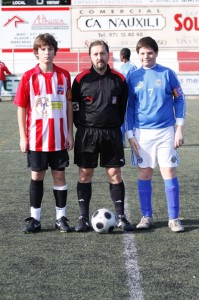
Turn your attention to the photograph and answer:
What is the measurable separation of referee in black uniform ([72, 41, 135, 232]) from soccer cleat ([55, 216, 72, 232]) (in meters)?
0.09

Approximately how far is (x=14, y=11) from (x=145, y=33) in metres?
6.53

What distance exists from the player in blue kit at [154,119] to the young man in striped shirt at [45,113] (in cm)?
59

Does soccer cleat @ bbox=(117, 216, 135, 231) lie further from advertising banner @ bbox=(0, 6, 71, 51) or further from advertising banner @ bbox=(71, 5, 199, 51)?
advertising banner @ bbox=(71, 5, 199, 51)

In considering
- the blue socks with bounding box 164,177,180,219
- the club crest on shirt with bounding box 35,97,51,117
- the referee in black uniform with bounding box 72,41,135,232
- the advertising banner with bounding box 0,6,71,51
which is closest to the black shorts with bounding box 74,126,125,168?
the referee in black uniform with bounding box 72,41,135,232

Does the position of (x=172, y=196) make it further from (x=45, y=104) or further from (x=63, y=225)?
(x=45, y=104)

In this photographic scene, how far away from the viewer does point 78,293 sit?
462cm

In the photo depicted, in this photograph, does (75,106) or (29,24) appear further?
(29,24)

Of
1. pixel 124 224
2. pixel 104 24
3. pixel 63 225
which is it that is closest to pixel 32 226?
pixel 63 225

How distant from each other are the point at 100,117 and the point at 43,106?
19.9 inches

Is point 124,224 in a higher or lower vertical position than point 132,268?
higher

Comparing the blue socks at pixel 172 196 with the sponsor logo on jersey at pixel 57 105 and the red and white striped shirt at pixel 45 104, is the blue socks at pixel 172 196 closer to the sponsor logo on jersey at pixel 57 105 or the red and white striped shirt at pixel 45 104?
the red and white striped shirt at pixel 45 104

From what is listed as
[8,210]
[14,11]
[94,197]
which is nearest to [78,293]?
[8,210]

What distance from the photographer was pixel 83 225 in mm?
6355

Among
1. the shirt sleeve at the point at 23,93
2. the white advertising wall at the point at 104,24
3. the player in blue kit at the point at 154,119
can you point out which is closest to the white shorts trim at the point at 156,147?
the player in blue kit at the point at 154,119
